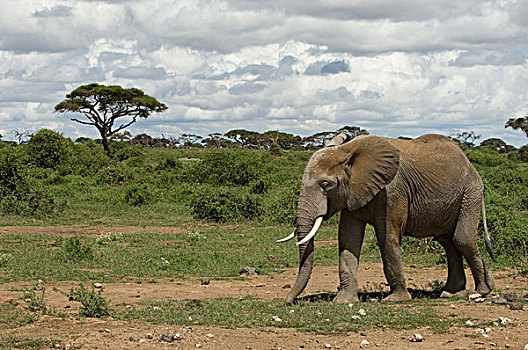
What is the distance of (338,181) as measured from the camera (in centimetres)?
795

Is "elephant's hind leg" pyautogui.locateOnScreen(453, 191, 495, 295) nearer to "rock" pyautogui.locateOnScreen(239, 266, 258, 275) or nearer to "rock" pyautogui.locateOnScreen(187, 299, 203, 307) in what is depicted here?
"rock" pyautogui.locateOnScreen(187, 299, 203, 307)

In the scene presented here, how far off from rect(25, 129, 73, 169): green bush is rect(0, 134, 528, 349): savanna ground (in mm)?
13745

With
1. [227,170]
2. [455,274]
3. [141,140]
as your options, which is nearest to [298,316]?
[455,274]

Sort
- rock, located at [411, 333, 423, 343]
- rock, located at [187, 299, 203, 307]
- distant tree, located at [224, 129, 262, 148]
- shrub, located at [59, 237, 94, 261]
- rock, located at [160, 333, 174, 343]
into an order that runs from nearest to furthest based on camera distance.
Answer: rock, located at [160, 333, 174, 343]
rock, located at [411, 333, 423, 343]
rock, located at [187, 299, 203, 307]
shrub, located at [59, 237, 94, 261]
distant tree, located at [224, 129, 262, 148]

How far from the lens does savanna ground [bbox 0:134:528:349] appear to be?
647cm

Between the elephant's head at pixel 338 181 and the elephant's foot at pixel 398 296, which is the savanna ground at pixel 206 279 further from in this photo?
the elephant's head at pixel 338 181

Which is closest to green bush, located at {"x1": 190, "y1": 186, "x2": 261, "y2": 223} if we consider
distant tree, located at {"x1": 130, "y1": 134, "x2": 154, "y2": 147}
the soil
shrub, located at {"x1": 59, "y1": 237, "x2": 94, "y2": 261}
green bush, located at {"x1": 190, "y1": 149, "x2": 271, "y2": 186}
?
shrub, located at {"x1": 59, "y1": 237, "x2": 94, "y2": 261}

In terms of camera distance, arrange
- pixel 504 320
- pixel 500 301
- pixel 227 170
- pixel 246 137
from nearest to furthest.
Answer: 1. pixel 504 320
2. pixel 500 301
3. pixel 227 170
4. pixel 246 137

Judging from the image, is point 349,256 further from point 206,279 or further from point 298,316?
point 206,279

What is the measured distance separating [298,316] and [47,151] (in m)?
31.1

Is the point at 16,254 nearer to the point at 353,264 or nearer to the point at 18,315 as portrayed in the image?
the point at 18,315

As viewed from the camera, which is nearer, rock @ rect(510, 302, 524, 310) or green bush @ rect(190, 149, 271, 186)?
rock @ rect(510, 302, 524, 310)

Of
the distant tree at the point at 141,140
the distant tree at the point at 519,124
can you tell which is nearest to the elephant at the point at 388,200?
the distant tree at the point at 519,124

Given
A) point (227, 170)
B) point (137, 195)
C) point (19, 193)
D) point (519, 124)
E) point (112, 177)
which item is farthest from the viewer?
point (519, 124)
